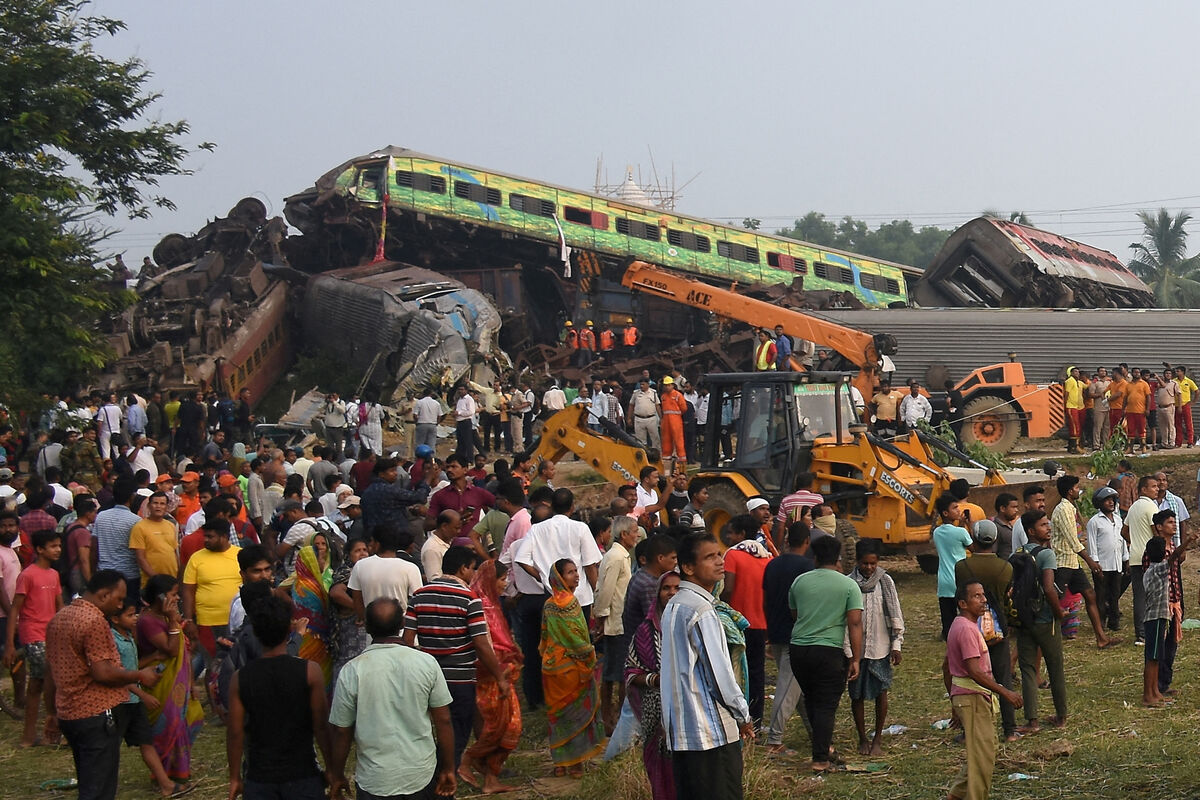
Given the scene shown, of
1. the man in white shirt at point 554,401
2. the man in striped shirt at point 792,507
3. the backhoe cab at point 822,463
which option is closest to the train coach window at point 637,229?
the man in white shirt at point 554,401

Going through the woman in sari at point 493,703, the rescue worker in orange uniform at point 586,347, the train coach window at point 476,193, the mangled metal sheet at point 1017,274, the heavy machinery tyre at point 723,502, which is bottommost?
the woman in sari at point 493,703

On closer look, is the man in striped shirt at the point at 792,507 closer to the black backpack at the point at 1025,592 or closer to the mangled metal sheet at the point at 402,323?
the black backpack at the point at 1025,592

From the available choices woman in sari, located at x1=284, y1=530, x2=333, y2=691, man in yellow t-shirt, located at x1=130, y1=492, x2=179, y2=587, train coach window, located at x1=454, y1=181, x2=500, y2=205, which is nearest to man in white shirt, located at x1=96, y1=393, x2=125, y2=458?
man in yellow t-shirt, located at x1=130, y1=492, x2=179, y2=587

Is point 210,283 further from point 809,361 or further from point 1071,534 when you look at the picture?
point 1071,534

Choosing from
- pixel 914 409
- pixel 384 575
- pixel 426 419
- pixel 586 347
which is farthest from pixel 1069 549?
pixel 586 347

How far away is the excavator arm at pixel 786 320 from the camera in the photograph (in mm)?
22578

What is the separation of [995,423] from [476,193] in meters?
14.2

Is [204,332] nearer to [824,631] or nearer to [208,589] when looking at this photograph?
[208,589]

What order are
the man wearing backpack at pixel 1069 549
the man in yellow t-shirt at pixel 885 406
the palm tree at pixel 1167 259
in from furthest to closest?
the palm tree at pixel 1167 259
the man in yellow t-shirt at pixel 885 406
the man wearing backpack at pixel 1069 549

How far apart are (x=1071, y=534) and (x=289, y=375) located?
21120mm

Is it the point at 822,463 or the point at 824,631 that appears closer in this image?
the point at 824,631

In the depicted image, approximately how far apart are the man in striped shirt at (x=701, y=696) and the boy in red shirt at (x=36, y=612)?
17.3 feet

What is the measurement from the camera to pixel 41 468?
627 inches

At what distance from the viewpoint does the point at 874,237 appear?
105 m
